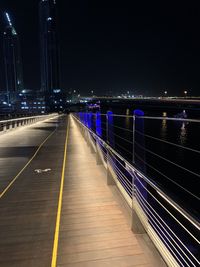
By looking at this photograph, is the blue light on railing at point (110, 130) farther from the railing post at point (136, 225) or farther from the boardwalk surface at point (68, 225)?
the railing post at point (136, 225)

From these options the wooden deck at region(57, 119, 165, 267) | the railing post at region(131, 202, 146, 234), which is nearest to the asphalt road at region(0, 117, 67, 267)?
the wooden deck at region(57, 119, 165, 267)

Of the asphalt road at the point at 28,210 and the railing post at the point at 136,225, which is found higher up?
the railing post at the point at 136,225

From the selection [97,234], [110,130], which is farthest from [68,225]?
[110,130]

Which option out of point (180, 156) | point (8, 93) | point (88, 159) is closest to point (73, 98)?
point (8, 93)

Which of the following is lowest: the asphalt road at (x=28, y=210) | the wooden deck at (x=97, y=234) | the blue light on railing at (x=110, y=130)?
the asphalt road at (x=28, y=210)

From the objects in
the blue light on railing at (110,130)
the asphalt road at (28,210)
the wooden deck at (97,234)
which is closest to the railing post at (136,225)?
the wooden deck at (97,234)

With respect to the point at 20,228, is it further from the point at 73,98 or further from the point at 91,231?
the point at 73,98

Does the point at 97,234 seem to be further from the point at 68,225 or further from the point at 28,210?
the point at 28,210

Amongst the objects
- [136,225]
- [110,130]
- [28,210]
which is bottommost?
[28,210]

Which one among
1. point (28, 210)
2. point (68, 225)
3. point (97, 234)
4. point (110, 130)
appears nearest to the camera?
point (97, 234)

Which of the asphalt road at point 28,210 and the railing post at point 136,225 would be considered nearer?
the asphalt road at point 28,210

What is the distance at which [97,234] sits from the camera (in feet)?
15.5

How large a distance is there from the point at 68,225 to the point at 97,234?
612mm

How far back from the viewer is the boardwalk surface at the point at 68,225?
4.00m
